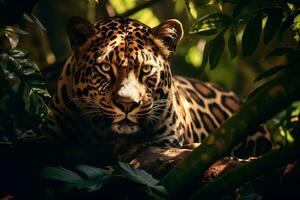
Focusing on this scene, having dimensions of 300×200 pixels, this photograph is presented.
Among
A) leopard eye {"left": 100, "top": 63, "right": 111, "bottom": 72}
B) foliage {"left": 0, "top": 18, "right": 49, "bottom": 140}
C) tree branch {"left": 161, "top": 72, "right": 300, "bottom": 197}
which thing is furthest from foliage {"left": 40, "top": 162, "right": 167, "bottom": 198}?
leopard eye {"left": 100, "top": 63, "right": 111, "bottom": 72}

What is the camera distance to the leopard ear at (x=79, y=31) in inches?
192

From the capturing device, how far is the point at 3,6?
4047mm

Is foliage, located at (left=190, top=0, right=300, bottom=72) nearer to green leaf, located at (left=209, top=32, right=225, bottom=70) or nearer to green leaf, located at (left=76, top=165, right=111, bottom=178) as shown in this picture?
green leaf, located at (left=209, top=32, right=225, bottom=70)

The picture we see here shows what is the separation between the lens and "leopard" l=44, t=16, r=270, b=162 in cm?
466

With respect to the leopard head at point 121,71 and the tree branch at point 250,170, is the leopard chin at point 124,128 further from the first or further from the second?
the tree branch at point 250,170

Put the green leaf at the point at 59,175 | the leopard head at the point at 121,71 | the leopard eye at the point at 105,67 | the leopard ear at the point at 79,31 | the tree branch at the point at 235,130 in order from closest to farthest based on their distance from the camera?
the tree branch at the point at 235,130 < the green leaf at the point at 59,175 < the leopard head at the point at 121,71 < the leopard eye at the point at 105,67 < the leopard ear at the point at 79,31

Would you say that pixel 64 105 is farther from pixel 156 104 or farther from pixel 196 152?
pixel 196 152

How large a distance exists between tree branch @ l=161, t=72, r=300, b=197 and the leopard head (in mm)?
973

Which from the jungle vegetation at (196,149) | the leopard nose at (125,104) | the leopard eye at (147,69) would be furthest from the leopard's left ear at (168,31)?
the jungle vegetation at (196,149)

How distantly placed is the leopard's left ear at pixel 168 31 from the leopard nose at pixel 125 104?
0.74 m

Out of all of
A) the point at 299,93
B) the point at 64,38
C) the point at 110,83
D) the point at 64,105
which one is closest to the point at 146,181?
the point at 299,93

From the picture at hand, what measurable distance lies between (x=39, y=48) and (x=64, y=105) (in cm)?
320

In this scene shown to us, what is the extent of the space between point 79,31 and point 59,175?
162 centimetres

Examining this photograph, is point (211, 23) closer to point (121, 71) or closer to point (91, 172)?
point (121, 71)
